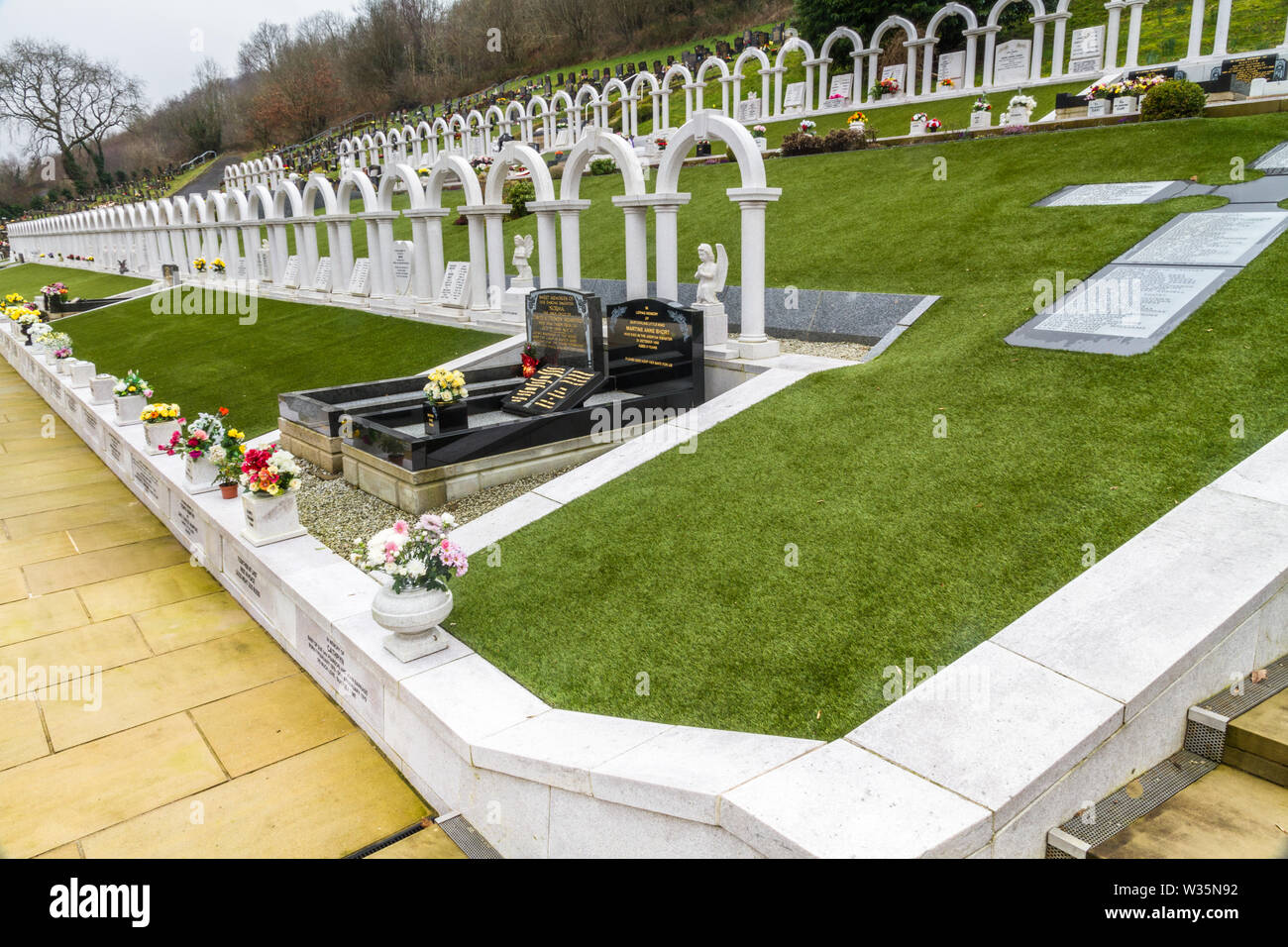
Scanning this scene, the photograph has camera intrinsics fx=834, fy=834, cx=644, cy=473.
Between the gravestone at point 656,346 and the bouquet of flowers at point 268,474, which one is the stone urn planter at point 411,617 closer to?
the bouquet of flowers at point 268,474

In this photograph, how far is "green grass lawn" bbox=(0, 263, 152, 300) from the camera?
31.8 meters

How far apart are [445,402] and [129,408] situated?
578cm

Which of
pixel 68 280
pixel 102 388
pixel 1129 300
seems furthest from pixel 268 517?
pixel 68 280

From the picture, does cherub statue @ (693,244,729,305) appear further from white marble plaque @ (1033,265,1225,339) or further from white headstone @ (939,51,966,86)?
white headstone @ (939,51,966,86)

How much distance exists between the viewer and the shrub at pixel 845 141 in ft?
67.3

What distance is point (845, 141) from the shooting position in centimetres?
2058

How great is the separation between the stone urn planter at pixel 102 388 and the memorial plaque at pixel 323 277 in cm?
777

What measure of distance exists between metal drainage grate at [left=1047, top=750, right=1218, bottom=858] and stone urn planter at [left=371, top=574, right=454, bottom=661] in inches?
138

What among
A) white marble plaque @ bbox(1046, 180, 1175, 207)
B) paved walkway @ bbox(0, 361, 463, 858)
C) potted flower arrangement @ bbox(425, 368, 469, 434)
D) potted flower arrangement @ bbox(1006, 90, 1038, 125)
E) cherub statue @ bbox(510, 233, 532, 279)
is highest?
potted flower arrangement @ bbox(1006, 90, 1038, 125)

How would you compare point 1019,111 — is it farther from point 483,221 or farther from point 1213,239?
point 483,221

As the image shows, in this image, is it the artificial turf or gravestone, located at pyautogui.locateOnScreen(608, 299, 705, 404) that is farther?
the artificial turf

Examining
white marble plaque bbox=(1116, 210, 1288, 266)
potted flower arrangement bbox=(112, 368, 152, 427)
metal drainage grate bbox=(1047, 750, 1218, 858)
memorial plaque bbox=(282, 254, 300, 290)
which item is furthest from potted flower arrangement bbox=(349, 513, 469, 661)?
memorial plaque bbox=(282, 254, 300, 290)

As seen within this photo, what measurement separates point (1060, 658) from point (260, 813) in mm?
4412
